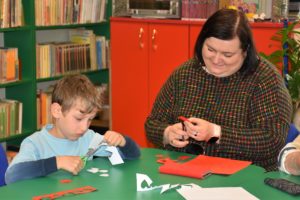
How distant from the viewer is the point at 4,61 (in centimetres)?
481

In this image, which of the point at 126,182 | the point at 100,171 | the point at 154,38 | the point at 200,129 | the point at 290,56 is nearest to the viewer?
the point at 126,182

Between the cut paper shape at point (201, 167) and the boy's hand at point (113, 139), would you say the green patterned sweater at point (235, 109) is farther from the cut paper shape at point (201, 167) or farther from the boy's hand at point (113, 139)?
the boy's hand at point (113, 139)

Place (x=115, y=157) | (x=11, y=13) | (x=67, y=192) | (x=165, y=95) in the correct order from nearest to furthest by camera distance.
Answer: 1. (x=67, y=192)
2. (x=115, y=157)
3. (x=165, y=95)
4. (x=11, y=13)

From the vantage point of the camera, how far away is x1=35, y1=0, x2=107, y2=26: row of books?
5094 mm

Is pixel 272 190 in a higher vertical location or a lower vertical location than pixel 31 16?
lower

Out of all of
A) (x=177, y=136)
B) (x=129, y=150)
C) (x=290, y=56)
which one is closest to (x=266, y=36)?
(x=290, y=56)

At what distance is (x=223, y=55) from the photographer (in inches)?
115

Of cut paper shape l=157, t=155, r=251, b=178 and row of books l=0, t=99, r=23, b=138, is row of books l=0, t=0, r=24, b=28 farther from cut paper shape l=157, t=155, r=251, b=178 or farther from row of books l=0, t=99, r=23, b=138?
cut paper shape l=157, t=155, r=251, b=178

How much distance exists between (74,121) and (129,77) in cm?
285

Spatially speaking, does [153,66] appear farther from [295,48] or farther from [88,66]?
[295,48]

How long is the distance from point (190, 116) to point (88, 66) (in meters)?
2.86

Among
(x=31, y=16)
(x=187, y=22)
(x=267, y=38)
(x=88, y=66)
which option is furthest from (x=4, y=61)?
(x=267, y=38)

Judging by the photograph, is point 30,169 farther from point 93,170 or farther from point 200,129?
point 200,129

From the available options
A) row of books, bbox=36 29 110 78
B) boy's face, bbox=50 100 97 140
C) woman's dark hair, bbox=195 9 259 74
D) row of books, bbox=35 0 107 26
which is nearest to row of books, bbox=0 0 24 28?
row of books, bbox=35 0 107 26
